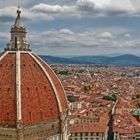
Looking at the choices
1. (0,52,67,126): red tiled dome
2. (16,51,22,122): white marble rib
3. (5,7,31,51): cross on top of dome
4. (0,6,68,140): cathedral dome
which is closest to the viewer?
(16,51,22,122): white marble rib

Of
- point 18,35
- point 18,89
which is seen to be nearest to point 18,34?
point 18,35

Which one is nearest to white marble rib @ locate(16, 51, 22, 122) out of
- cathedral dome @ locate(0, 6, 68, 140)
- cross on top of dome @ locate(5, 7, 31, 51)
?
cathedral dome @ locate(0, 6, 68, 140)

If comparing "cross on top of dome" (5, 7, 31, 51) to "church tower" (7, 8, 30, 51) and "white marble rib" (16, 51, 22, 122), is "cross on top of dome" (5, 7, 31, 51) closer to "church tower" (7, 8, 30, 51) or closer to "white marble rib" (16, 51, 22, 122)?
"church tower" (7, 8, 30, 51)

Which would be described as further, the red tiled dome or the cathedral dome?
the red tiled dome

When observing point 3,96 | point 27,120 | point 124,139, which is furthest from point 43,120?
point 124,139

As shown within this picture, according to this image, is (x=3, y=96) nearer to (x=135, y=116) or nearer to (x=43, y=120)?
(x=43, y=120)

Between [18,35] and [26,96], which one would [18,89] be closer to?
[26,96]

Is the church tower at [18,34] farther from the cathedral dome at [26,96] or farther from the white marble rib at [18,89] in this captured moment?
the white marble rib at [18,89]

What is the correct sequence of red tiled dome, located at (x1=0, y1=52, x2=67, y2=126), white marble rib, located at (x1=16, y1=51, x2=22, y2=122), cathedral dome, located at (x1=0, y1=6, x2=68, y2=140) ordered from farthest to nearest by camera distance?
1. red tiled dome, located at (x1=0, y1=52, x2=67, y2=126)
2. cathedral dome, located at (x1=0, y1=6, x2=68, y2=140)
3. white marble rib, located at (x1=16, y1=51, x2=22, y2=122)

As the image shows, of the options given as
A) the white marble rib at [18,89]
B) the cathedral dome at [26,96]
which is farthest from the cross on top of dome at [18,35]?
the white marble rib at [18,89]
